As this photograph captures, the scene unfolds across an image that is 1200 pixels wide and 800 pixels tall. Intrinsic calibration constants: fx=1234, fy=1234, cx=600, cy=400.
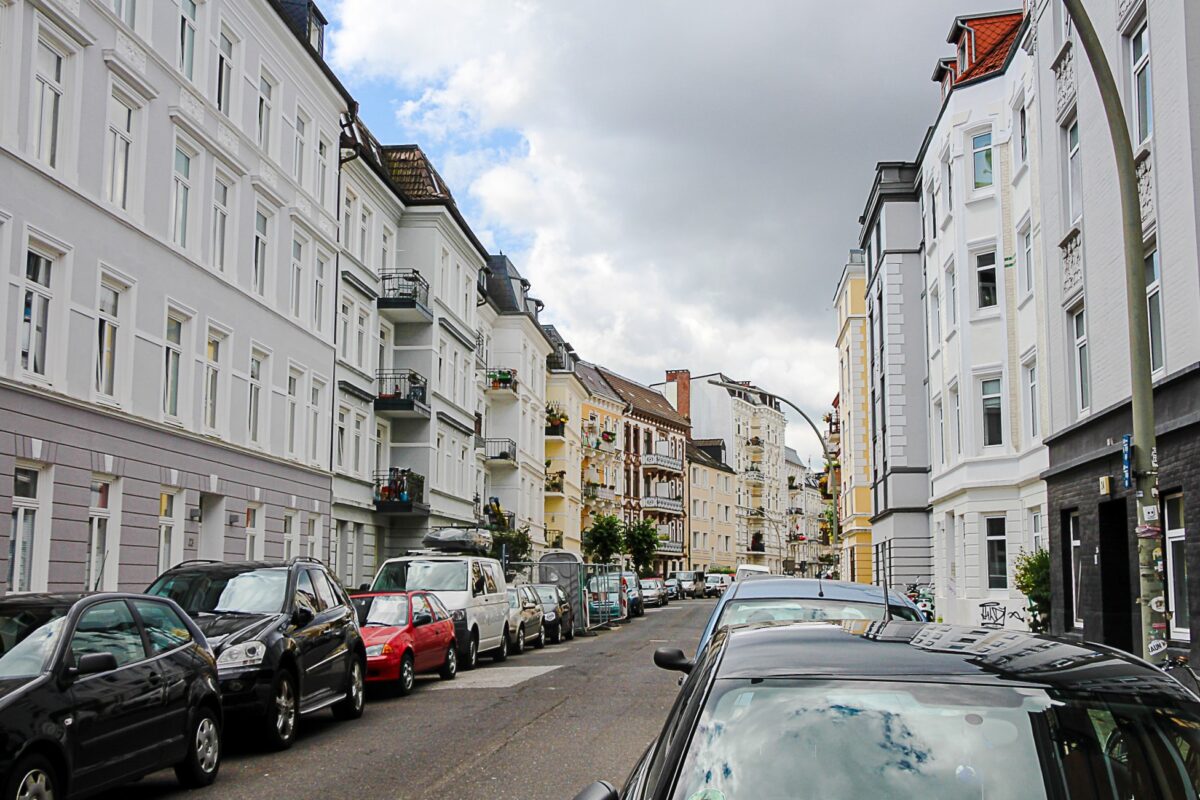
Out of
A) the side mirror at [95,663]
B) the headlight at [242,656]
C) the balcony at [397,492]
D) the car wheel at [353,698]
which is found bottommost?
the car wheel at [353,698]

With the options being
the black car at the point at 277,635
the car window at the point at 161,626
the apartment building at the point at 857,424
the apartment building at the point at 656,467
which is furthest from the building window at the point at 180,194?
the apartment building at the point at 656,467

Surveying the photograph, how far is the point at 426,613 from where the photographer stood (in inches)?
766

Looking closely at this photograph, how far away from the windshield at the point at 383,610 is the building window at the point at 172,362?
6.24m

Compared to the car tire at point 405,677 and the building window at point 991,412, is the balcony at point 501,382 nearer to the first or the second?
the building window at point 991,412

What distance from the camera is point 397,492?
37.1 m

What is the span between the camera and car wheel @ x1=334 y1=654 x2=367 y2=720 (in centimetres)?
1457

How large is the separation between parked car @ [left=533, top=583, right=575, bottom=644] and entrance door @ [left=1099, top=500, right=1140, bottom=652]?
15174mm

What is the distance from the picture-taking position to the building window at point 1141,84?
54.3ft

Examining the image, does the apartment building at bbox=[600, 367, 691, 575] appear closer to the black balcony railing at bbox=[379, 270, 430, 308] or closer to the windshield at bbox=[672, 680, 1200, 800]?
the black balcony railing at bbox=[379, 270, 430, 308]

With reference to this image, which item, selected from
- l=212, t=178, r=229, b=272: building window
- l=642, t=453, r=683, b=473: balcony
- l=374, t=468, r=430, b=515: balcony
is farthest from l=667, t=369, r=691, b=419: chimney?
l=212, t=178, r=229, b=272: building window

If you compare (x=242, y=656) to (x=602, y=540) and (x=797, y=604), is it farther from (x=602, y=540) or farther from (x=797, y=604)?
(x=602, y=540)

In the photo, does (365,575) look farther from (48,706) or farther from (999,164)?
(48,706)

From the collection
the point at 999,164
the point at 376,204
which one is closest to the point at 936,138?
the point at 999,164

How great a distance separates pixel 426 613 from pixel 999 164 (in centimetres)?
1940
